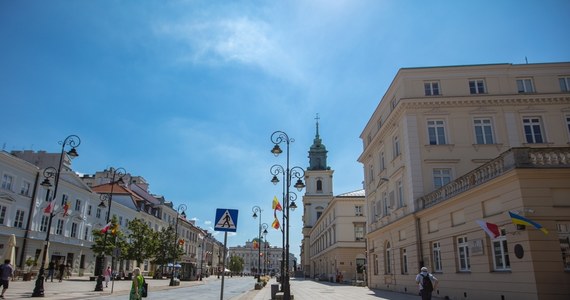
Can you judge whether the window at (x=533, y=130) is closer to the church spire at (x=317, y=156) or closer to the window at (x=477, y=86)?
the window at (x=477, y=86)

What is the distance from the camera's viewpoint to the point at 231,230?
1056 centimetres

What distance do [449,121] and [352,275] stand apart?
32.1 metres

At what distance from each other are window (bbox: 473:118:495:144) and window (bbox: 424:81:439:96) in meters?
3.26

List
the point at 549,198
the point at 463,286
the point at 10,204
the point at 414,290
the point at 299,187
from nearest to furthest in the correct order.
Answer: the point at 549,198 → the point at 463,286 → the point at 299,187 → the point at 414,290 → the point at 10,204

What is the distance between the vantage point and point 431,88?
89.0ft

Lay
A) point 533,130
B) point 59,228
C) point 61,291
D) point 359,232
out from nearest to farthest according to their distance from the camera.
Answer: point 61,291
point 533,130
point 59,228
point 359,232

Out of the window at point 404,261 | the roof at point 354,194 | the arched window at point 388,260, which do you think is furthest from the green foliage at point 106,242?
the roof at point 354,194

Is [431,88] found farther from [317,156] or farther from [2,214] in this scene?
[317,156]

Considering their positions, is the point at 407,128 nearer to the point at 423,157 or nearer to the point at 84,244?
the point at 423,157

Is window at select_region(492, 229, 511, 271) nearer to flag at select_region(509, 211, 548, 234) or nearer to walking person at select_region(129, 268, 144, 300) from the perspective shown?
flag at select_region(509, 211, 548, 234)

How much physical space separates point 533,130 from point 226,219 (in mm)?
23470

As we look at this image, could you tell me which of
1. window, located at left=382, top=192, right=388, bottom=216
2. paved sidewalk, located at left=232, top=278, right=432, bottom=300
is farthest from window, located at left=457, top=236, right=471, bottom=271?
window, located at left=382, top=192, right=388, bottom=216

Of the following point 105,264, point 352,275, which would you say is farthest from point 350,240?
point 105,264

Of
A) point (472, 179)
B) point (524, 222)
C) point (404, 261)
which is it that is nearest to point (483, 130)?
point (472, 179)
